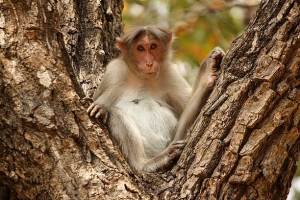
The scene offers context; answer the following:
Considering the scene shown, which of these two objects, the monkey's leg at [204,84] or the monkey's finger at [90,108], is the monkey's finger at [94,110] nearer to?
the monkey's finger at [90,108]

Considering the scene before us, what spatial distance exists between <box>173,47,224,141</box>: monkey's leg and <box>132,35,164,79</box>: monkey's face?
104 cm

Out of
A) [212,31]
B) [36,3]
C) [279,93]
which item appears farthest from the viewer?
[212,31]

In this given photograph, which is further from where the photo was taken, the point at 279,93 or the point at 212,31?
the point at 212,31

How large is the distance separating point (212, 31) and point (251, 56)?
568 cm

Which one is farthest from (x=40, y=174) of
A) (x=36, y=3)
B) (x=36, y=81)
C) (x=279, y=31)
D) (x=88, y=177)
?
(x=279, y=31)

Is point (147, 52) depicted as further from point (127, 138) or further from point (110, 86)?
point (127, 138)

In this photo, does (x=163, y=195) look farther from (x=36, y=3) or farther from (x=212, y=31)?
(x=212, y=31)

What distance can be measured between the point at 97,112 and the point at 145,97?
140cm

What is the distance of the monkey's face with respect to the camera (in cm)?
663

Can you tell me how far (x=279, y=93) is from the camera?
4.21 m

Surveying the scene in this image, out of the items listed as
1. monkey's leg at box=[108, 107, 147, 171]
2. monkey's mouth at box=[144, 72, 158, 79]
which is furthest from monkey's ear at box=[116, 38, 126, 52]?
monkey's leg at box=[108, 107, 147, 171]

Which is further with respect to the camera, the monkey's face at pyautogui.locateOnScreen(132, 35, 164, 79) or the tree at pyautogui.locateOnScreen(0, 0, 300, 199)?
the monkey's face at pyautogui.locateOnScreen(132, 35, 164, 79)

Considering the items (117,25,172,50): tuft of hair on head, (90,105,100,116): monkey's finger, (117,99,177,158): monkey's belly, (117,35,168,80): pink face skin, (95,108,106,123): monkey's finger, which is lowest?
(117,99,177,158): monkey's belly

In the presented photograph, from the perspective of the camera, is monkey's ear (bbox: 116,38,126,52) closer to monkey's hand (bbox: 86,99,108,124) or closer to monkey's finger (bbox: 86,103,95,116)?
monkey's hand (bbox: 86,99,108,124)
